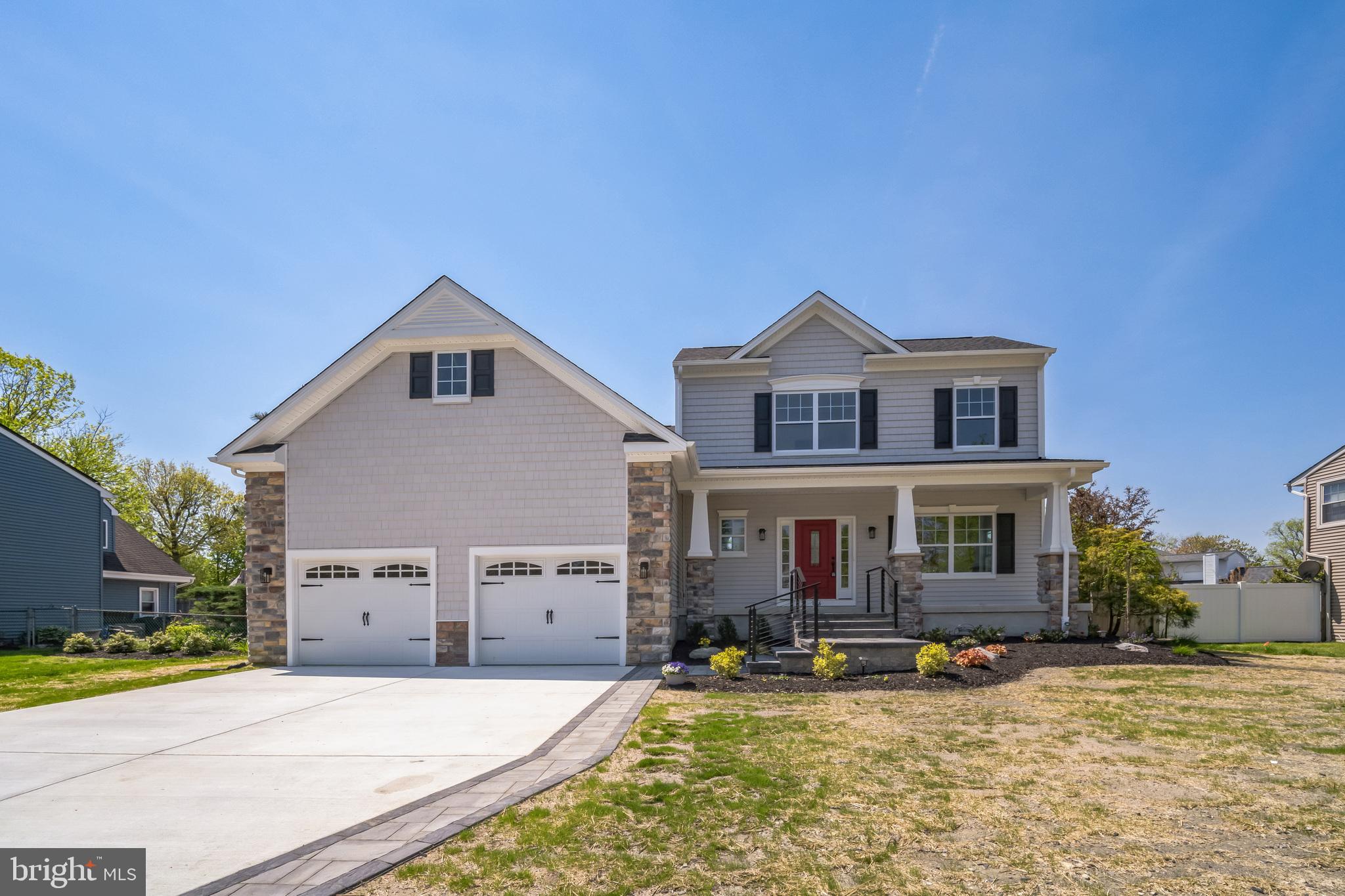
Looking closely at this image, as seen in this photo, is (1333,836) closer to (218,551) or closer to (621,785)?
(621,785)

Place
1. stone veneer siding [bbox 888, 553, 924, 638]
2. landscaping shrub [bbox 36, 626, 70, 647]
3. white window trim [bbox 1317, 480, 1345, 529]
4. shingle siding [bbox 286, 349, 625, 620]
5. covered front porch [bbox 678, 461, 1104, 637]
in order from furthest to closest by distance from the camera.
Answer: white window trim [bbox 1317, 480, 1345, 529] → landscaping shrub [bbox 36, 626, 70, 647] → covered front porch [bbox 678, 461, 1104, 637] → stone veneer siding [bbox 888, 553, 924, 638] → shingle siding [bbox 286, 349, 625, 620]

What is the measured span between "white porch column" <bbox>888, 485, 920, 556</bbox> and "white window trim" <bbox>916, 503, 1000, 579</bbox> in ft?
6.23

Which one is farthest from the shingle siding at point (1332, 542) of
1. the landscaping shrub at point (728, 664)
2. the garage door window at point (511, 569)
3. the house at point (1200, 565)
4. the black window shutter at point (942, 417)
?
the garage door window at point (511, 569)

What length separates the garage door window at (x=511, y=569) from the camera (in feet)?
47.2

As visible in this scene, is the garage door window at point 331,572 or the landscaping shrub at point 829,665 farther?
the garage door window at point 331,572

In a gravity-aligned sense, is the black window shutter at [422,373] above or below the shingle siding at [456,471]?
above

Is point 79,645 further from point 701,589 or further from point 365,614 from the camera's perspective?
point 701,589

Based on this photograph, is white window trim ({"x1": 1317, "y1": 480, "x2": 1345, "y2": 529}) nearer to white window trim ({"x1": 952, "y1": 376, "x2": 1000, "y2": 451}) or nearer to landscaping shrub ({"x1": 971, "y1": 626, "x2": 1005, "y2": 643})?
white window trim ({"x1": 952, "y1": 376, "x2": 1000, "y2": 451})

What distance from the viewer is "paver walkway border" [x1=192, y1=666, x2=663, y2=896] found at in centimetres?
411

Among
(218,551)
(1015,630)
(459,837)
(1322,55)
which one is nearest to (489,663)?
(459,837)

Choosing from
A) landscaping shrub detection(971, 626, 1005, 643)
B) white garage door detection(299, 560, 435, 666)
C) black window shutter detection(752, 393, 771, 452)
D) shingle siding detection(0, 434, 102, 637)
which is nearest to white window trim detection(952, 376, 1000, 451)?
landscaping shrub detection(971, 626, 1005, 643)

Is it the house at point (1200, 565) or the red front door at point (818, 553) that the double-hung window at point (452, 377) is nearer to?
the red front door at point (818, 553)

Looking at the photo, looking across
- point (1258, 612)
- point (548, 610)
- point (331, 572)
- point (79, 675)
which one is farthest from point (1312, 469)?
point (79, 675)

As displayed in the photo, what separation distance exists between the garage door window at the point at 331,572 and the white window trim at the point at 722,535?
25.4 feet
